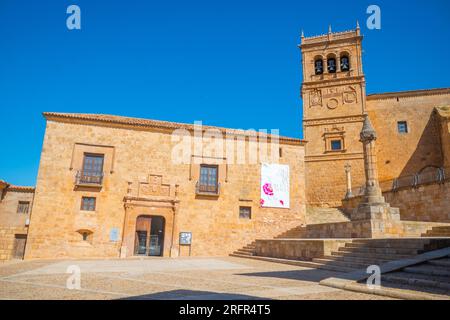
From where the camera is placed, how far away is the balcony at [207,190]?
1573 cm

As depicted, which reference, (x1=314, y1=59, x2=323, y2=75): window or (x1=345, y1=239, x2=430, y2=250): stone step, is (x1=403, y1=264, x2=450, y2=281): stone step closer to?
(x1=345, y1=239, x2=430, y2=250): stone step

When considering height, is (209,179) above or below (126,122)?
below

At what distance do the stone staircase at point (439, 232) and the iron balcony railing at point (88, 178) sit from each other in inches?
537

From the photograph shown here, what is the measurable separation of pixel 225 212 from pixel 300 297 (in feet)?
38.3

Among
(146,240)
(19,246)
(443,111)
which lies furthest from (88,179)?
(443,111)

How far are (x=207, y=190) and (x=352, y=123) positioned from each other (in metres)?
13.7

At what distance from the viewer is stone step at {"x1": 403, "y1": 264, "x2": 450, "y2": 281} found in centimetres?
515

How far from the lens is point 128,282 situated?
5934 mm

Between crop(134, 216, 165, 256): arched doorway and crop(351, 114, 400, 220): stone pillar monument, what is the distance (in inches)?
367

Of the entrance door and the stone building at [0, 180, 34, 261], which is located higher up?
the stone building at [0, 180, 34, 261]

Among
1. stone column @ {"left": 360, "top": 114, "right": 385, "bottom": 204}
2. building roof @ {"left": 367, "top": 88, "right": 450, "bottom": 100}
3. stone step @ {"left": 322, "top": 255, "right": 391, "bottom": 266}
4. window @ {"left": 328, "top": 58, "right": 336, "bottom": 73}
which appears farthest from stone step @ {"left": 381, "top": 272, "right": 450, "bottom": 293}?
window @ {"left": 328, "top": 58, "right": 336, "bottom": 73}

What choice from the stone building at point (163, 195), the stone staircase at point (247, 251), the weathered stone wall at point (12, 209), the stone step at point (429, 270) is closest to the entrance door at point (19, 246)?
the stone building at point (163, 195)

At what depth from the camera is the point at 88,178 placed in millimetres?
14484

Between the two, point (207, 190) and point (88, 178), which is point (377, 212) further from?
point (88, 178)
